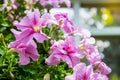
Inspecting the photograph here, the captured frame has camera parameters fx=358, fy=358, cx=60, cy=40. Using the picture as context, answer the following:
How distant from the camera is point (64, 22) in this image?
89cm

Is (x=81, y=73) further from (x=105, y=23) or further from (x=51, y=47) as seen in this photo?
(x=105, y=23)

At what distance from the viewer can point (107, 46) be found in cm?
404

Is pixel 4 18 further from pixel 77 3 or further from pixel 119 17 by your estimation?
pixel 119 17

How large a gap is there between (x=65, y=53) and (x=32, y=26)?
3.7 inches

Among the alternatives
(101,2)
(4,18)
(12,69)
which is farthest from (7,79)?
(101,2)

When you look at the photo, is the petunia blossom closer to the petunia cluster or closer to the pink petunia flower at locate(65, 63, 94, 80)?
the petunia cluster

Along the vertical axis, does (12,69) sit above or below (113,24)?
above

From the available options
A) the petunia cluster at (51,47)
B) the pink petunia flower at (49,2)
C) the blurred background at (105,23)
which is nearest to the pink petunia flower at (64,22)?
the petunia cluster at (51,47)

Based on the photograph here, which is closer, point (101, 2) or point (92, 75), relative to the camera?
point (92, 75)

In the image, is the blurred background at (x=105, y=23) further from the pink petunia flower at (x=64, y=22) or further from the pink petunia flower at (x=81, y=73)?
the pink petunia flower at (x=81, y=73)

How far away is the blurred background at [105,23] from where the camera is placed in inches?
155

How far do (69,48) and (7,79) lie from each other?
174mm

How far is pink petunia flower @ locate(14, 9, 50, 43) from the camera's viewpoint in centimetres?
77

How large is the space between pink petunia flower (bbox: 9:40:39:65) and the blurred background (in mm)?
3074
